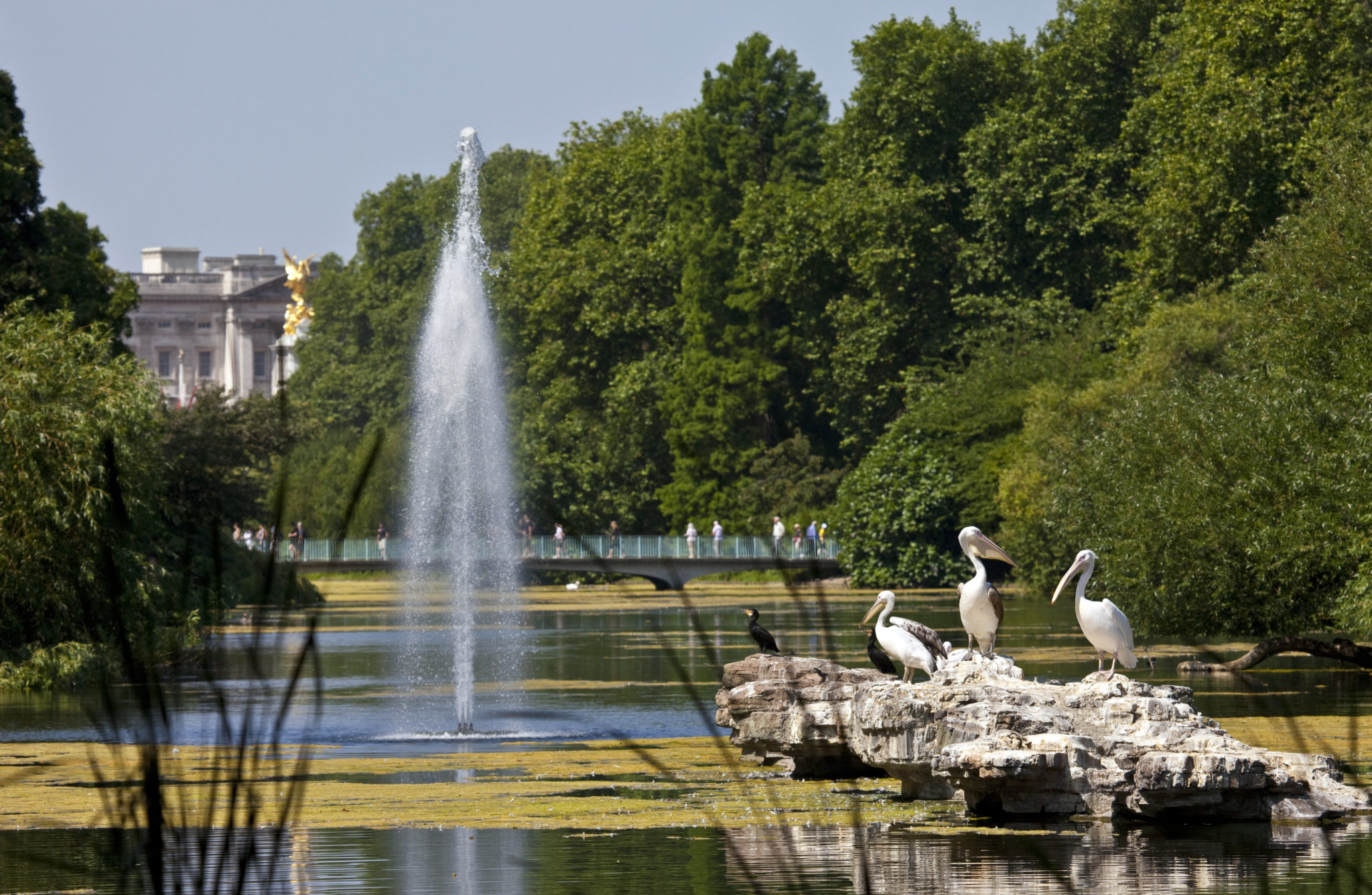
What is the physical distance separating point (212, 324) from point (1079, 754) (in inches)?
5197

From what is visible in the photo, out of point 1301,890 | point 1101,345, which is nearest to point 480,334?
point 1301,890

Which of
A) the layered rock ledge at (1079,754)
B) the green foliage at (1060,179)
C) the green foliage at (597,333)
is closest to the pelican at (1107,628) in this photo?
the layered rock ledge at (1079,754)

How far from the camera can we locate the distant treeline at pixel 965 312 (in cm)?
2930

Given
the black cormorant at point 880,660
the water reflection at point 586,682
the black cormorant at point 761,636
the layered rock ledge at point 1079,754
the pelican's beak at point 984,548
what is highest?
the pelican's beak at point 984,548

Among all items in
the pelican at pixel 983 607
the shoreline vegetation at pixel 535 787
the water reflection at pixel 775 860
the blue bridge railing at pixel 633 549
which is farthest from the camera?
the blue bridge railing at pixel 633 549

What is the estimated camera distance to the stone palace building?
451 ft

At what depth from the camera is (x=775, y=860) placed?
12977mm

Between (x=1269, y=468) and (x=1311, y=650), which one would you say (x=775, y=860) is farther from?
(x=1269, y=468)

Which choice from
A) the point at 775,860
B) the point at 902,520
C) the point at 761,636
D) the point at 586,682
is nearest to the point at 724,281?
the point at 902,520

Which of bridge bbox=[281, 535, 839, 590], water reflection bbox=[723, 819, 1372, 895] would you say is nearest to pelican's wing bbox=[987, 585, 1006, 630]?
water reflection bbox=[723, 819, 1372, 895]

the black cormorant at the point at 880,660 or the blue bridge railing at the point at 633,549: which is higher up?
the blue bridge railing at the point at 633,549

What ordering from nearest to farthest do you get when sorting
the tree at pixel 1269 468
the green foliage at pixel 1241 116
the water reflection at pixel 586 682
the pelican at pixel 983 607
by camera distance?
the pelican at pixel 983 607 → the water reflection at pixel 586 682 → the tree at pixel 1269 468 → the green foliage at pixel 1241 116

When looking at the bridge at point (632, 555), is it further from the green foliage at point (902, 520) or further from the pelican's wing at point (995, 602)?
the pelican's wing at point (995, 602)

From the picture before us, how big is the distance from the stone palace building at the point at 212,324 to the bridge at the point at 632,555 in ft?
214
